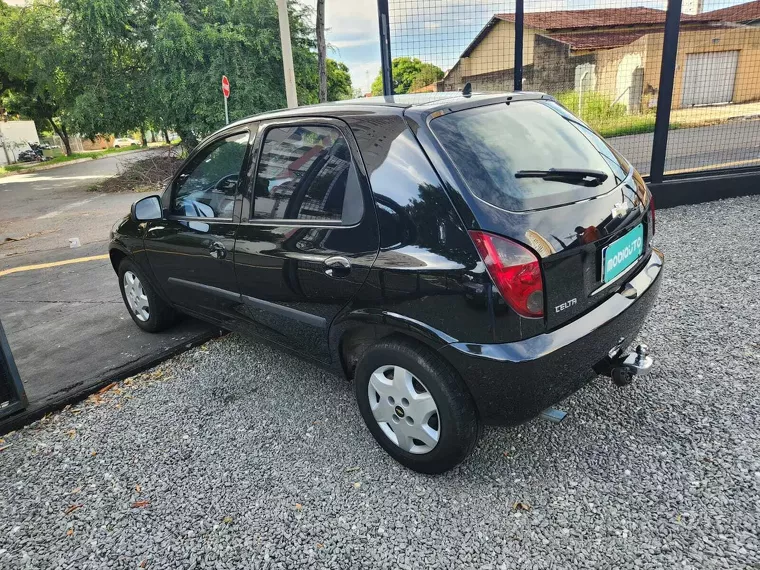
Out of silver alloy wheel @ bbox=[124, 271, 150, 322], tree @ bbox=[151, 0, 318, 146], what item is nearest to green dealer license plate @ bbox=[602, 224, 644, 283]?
silver alloy wheel @ bbox=[124, 271, 150, 322]

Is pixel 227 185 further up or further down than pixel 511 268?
further up

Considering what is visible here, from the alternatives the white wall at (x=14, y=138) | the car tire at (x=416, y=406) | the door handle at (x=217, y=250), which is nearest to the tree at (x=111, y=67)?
the door handle at (x=217, y=250)

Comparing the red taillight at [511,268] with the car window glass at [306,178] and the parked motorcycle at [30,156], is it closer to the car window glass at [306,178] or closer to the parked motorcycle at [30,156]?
the car window glass at [306,178]

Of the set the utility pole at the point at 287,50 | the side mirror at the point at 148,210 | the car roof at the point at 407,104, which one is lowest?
the side mirror at the point at 148,210

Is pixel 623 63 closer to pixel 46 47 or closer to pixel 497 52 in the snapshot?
pixel 497 52

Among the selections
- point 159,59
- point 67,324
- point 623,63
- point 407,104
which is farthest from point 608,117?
point 159,59

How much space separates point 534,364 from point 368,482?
1024 millimetres

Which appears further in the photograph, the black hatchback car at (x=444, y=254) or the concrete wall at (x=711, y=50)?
the concrete wall at (x=711, y=50)

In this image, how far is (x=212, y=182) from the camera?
138 inches

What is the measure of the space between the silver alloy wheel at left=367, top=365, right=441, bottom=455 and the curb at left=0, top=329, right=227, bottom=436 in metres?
2.13

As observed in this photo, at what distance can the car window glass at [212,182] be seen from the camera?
10.7 feet

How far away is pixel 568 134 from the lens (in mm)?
2771

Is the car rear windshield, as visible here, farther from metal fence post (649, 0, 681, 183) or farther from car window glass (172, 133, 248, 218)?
metal fence post (649, 0, 681, 183)

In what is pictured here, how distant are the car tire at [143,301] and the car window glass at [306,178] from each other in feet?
5.60
